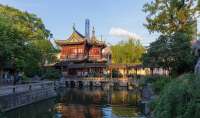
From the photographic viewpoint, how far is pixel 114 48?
91.9 metres

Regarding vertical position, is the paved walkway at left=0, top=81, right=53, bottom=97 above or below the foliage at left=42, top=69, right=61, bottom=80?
below

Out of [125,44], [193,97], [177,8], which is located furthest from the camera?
[125,44]

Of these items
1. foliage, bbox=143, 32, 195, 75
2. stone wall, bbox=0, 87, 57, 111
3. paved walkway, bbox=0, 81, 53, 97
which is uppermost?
foliage, bbox=143, 32, 195, 75

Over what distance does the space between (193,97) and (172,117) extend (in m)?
1.00

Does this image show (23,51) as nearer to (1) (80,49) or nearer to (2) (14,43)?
(2) (14,43)

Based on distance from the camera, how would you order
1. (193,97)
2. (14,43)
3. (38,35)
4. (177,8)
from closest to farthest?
1. (193,97)
2. (14,43)
3. (177,8)
4. (38,35)

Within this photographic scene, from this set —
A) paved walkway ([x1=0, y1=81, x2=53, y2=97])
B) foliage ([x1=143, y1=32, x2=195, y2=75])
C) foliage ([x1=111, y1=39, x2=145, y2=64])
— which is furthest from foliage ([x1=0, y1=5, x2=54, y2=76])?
foliage ([x1=111, y1=39, x2=145, y2=64])

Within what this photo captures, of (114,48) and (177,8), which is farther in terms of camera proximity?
(114,48)

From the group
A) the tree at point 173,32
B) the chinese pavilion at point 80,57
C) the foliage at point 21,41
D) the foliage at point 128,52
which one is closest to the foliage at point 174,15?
the tree at point 173,32

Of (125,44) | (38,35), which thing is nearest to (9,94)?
(38,35)

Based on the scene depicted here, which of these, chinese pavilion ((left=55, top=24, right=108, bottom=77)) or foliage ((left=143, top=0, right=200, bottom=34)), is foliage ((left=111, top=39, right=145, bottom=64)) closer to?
chinese pavilion ((left=55, top=24, right=108, bottom=77))

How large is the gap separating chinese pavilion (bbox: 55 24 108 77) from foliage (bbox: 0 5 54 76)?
11.6m

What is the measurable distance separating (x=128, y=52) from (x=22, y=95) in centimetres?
5814

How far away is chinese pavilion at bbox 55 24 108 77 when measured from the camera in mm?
74438
